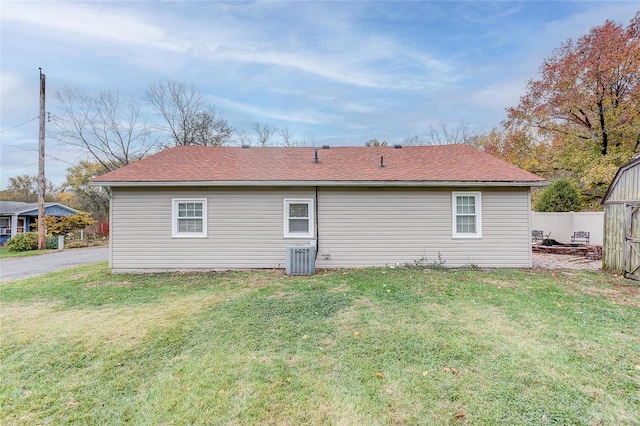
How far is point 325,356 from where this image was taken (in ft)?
11.3

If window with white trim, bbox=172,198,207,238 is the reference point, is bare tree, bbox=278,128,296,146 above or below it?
above

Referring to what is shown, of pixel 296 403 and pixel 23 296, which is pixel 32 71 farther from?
pixel 296 403

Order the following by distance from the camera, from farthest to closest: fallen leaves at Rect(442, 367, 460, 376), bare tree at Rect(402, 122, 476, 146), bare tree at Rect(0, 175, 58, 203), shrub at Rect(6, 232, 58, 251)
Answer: bare tree at Rect(0, 175, 58, 203)
bare tree at Rect(402, 122, 476, 146)
shrub at Rect(6, 232, 58, 251)
fallen leaves at Rect(442, 367, 460, 376)

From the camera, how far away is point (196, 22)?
33.8ft

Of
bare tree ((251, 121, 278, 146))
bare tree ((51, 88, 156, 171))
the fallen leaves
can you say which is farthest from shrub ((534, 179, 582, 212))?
bare tree ((51, 88, 156, 171))

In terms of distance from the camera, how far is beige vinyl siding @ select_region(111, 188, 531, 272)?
8.64 meters

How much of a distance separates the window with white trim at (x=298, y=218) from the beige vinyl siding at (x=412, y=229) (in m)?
0.32

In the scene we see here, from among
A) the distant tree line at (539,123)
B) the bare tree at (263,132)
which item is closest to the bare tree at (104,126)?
the distant tree line at (539,123)

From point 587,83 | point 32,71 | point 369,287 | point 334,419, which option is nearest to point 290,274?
point 369,287

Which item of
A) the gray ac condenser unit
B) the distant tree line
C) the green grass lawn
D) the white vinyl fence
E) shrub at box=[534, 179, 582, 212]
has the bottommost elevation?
the green grass lawn

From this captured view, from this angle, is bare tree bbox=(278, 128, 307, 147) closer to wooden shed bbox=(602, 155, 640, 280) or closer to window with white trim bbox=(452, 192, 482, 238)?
window with white trim bbox=(452, 192, 482, 238)

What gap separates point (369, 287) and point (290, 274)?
2.41 m

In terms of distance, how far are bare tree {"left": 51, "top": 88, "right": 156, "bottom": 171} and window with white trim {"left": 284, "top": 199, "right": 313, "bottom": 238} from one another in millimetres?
20075

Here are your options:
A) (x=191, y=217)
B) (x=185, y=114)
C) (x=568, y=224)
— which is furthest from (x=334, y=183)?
(x=185, y=114)
